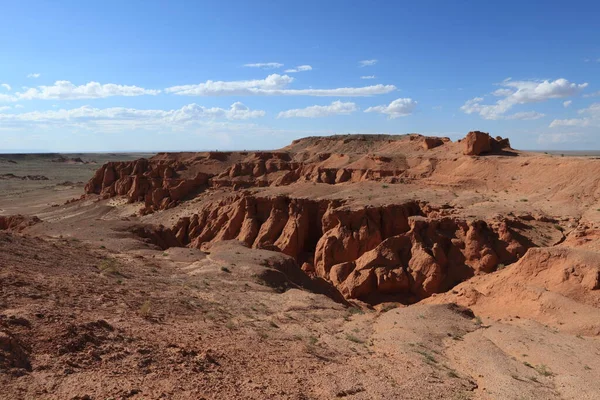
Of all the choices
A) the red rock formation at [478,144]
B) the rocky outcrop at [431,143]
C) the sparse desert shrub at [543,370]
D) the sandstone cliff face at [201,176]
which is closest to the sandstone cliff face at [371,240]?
the sandstone cliff face at [201,176]

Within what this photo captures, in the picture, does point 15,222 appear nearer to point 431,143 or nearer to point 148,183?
point 148,183

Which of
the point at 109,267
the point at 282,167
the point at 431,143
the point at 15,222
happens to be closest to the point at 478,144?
the point at 431,143

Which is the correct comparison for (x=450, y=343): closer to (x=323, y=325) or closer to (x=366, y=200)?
(x=323, y=325)

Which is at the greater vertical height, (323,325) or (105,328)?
(105,328)

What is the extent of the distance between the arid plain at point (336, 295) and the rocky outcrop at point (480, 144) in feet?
0.58

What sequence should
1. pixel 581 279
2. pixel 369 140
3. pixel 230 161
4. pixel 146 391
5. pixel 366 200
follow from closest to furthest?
pixel 146 391
pixel 581 279
pixel 366 200
pixel 230 161
pixel 369 140

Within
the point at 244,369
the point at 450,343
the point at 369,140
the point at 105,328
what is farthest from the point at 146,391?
the point at 369,140

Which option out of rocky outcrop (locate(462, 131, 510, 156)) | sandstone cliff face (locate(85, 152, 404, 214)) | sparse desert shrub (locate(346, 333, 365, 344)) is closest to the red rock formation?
rocky outcrop (locate(462, 131, 510, 156))

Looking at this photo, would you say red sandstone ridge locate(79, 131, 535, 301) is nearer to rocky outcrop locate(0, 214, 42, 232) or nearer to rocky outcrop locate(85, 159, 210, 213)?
rocky outcrop locate(85, 159, 210, 213)

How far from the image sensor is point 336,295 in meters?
22.4

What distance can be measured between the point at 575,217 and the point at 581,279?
8.91m

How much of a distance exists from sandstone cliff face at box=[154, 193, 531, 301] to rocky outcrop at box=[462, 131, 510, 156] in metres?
14.9

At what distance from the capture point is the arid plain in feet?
29.0

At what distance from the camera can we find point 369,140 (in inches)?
2832
